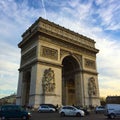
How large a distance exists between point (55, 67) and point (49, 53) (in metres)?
2.68

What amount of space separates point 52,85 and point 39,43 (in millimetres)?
7418

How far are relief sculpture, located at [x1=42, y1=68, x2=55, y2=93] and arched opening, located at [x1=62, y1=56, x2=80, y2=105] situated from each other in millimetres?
7202

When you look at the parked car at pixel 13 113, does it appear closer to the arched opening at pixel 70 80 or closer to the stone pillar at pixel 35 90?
the stone pillar at pixel 35 90

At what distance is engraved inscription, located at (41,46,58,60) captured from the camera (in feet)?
102

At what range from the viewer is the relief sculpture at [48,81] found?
29.0m

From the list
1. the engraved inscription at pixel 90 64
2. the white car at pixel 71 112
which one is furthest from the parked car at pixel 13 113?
the engraved inscription at pixel 90 64

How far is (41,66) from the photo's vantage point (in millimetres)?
29828

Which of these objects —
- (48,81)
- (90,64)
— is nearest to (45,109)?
(48,81)

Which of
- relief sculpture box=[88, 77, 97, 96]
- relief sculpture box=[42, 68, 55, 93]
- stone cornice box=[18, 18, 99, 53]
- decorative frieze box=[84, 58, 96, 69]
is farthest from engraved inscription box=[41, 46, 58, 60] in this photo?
relief sculpture box=[88, 77, 97, 96]

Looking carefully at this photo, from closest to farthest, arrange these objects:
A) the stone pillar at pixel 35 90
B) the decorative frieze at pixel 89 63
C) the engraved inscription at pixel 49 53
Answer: the stone pillar at pixel 35 90, the engraved inscription at pixel 49 53, the decorative frieze at pixel 89 63

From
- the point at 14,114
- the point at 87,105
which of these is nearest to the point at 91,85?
the point at 87,105

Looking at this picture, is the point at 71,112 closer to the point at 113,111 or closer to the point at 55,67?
the point at 113,111

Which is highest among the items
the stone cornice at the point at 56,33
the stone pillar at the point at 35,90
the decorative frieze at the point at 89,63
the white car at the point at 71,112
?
the stone cornice at the point at 56,33

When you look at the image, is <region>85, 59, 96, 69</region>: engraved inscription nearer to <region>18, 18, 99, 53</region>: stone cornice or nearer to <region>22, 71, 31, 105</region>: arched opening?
<region>18, 18, 99, 53</region>: stone cornice
